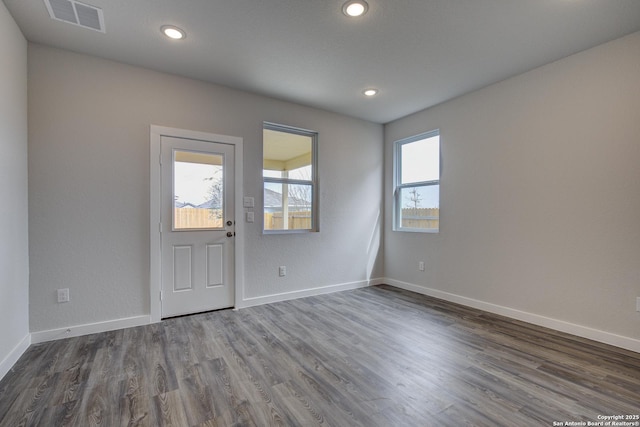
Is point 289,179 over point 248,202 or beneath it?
over

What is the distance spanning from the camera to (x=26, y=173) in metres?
2.53

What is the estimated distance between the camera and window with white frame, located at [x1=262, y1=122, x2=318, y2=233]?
3.88 meters

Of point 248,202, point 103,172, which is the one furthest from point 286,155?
point 103,172

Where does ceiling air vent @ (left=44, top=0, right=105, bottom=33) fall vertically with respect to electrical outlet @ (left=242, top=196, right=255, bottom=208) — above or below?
above

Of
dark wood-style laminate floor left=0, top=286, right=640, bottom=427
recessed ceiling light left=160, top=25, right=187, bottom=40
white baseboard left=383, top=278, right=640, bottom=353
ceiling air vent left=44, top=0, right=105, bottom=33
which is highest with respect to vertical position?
ceiling air vent left=44, top=0, right=105, bottom=33

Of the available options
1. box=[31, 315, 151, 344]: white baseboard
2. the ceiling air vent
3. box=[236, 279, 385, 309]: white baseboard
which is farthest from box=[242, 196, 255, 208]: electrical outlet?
the ceiling air vent

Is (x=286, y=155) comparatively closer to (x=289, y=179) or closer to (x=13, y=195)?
(x=289, y=179)

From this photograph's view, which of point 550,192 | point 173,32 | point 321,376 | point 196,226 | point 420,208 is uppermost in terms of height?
point 173,32

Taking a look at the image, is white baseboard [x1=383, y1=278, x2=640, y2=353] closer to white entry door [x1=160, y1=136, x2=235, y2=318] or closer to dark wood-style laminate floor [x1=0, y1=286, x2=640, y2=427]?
dark wood-style laminate floor [x1=0, y1=286, x2=640, y2=427]

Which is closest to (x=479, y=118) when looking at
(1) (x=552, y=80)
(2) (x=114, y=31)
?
(1) (x=552, y=80)

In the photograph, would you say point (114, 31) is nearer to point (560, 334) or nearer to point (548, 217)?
point (548, 217)

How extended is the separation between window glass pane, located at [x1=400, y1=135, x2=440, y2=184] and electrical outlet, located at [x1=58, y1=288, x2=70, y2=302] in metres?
4.34

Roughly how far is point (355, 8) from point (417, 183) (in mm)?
2749

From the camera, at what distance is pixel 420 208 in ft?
14.4
